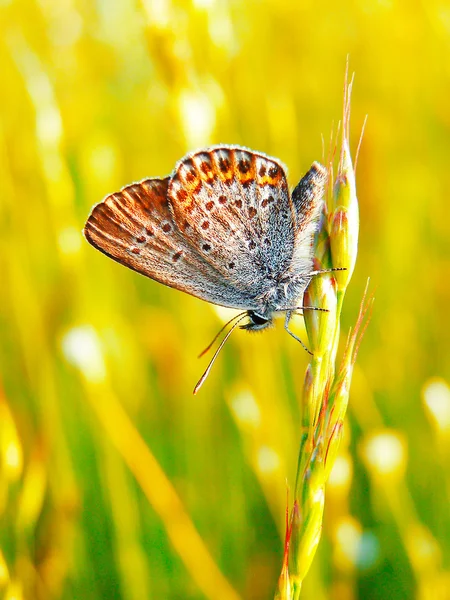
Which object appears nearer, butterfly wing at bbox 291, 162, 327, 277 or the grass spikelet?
the grass spikelet

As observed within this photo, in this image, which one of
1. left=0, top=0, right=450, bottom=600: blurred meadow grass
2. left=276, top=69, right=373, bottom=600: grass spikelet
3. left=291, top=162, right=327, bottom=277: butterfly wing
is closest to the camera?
left=276, top=69, right=373, bottom=600: grass spikelet

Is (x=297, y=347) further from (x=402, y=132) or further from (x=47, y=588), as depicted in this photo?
(x=402, y=132)

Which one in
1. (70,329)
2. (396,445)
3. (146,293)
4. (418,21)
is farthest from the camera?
(418,21)

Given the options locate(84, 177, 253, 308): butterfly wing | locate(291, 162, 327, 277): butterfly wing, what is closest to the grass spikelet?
locate(291, 162, 327, 277): butterfly wing

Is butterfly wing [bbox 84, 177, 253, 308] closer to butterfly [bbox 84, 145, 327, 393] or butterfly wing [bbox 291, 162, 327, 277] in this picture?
butterfly [bbox 84, 145, 327, 393]

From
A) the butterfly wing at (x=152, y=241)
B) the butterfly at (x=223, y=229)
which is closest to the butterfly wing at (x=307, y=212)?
the butterfly at (x=223, y=229)

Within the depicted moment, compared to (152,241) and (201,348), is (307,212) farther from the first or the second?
(201,348)

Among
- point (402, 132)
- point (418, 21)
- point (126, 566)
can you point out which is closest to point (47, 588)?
point (126, 566)
